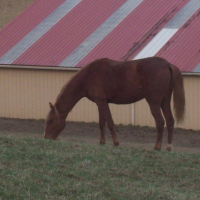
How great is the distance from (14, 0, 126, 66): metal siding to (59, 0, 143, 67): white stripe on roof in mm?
190

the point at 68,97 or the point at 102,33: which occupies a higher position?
the point at 102,33

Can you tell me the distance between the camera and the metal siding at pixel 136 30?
16531 millimetres

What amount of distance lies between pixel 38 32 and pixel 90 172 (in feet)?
41.8

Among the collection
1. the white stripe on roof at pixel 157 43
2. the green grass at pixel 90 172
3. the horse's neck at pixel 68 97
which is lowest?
the green grass at pixel 90 172

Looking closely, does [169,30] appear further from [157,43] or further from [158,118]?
[158,118]

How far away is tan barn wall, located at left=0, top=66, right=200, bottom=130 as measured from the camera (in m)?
15.6

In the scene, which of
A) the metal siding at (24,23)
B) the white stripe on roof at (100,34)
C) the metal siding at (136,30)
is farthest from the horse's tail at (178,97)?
the metal siding at (24,23)

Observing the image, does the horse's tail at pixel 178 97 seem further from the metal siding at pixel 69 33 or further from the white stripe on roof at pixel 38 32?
the white stripe on roof at pixel 38 32

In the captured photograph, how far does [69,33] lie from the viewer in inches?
720

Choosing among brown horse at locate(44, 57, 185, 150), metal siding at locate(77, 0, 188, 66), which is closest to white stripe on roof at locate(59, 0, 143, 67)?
metal siding at locate(77, 0, 188, 66)

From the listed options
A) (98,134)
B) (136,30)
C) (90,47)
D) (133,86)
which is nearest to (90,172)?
(133,86)

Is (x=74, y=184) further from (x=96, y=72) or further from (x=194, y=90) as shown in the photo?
(x=194, y=90)

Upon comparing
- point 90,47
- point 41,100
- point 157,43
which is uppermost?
point 157,43

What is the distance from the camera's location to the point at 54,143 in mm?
8562
